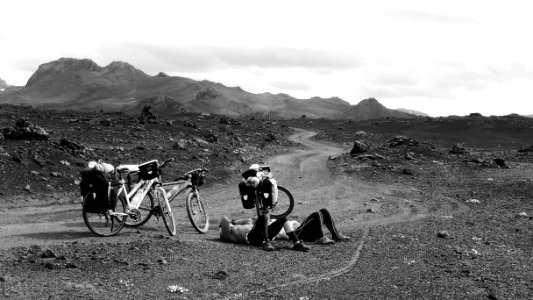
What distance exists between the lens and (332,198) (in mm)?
20641

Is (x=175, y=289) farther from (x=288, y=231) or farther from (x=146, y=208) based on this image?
(x=146, y=208)

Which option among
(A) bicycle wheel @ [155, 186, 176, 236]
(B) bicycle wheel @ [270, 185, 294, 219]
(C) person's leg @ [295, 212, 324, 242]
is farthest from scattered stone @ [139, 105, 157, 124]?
(C) person's leg @ [295, 212, 324, 242]

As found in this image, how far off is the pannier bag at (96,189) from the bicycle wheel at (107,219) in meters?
0.03

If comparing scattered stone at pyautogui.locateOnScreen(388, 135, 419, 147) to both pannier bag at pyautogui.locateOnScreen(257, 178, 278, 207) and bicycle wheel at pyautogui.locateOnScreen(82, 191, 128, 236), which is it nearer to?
pannier bag at pyautogui.locateOnScreen(257, 178, 278, 207)

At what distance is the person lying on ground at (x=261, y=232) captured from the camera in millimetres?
11797

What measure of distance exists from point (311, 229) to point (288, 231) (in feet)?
2.17

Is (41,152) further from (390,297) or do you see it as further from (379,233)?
(390,297)

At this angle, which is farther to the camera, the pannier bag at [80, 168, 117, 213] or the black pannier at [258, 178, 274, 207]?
the black pannier at [258, 178, 274, 207]

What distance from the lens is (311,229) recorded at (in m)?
12.5

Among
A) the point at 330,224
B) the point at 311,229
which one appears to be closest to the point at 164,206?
the point at 311,229

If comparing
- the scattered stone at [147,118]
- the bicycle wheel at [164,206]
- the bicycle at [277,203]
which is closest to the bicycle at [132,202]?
the bicycle wheel at [164,206]

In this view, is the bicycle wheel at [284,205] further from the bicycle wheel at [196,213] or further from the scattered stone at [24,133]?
the scattered stone at [24,133]

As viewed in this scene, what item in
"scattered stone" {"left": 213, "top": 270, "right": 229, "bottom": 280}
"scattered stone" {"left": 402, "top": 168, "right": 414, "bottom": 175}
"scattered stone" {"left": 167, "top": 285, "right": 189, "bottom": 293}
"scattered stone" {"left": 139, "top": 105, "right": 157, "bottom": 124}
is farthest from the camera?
"scattered stone" {"left": 139, "top": 105, "right": 157, "bottom": 124}

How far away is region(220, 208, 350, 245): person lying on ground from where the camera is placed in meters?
12.1
